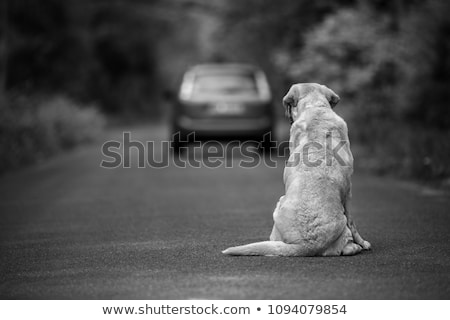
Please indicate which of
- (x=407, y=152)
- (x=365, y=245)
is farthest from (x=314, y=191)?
(x=407, y=152)

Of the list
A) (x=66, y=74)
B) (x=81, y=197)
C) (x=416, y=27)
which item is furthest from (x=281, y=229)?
(x=66, y=74)

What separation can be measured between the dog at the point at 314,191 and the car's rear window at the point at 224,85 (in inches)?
508

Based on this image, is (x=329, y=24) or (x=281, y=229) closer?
(x=281, y=229)

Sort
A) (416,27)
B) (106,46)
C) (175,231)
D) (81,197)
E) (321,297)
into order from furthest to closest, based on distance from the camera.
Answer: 1. (106,46)
2. (416,27)
3. (81,197)
4. (175,231)
5. (321,297)

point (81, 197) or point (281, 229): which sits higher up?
point (281, 229)

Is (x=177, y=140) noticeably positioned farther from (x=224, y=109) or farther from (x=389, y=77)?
(x=389, y=77)

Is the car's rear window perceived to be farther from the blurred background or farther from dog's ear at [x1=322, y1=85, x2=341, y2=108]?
dog's ear at [x1=322, y1=85, x2=341, y2=108]

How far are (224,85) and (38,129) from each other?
189 inches

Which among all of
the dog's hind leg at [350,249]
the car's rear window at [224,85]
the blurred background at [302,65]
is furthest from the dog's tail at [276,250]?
the car's rear window at [224,85]

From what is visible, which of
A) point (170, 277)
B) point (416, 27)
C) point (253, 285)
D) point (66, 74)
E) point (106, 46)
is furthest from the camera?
point (106, 46)

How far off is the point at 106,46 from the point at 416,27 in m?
30.5

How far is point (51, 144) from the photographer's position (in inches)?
894

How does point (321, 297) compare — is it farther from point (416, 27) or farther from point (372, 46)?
point (372, 46)

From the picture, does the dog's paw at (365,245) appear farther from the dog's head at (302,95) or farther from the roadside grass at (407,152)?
the roadside grass at (407,152)
